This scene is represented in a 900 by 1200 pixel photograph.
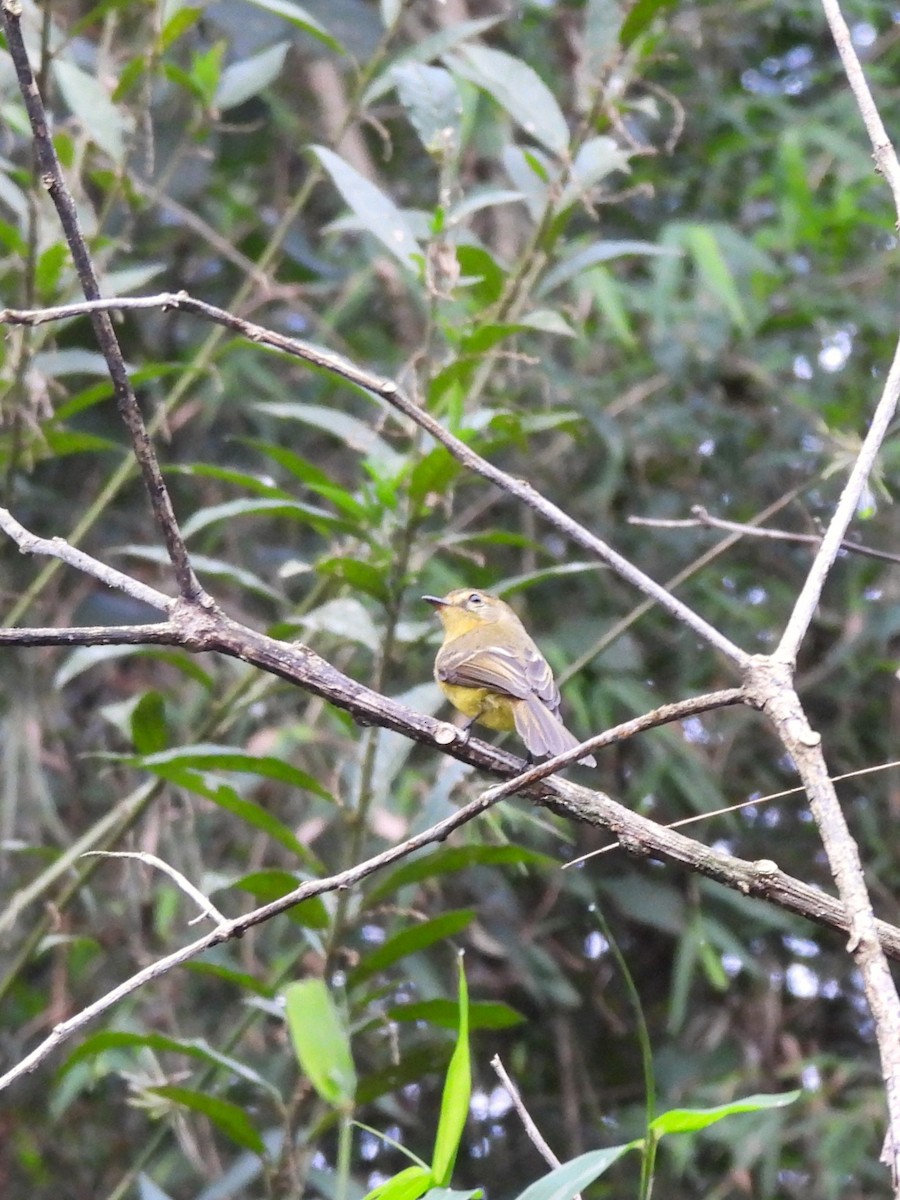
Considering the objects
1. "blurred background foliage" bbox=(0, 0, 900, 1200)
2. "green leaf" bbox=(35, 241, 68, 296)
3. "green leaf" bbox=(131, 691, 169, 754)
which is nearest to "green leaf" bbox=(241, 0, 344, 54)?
"blurred background foliage" bbox=(0, 0, 900, 1200)

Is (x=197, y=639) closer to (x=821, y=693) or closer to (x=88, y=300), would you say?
(x=88, y=300)

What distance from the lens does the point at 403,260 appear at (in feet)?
9.50

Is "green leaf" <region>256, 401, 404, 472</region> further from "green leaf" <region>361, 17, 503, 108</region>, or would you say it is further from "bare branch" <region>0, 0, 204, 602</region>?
"bare branch" <region>0, 0, 204, 602</region>

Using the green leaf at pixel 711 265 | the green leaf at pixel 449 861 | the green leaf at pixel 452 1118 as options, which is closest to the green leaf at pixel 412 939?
the green leaf at pixel 449 861

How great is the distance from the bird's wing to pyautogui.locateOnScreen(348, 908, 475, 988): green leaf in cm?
51

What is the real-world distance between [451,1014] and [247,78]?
2.16 metres

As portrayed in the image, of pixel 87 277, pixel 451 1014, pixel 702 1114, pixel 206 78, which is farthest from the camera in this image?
pixel 206 78

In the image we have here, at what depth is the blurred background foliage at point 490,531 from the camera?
11.2 ft

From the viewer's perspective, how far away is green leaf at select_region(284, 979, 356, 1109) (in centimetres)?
196

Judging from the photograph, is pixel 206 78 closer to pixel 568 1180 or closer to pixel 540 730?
pixel 540 730

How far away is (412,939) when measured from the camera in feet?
8.79

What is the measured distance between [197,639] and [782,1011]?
11.3 ft

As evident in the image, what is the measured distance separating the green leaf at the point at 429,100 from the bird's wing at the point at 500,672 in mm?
1028

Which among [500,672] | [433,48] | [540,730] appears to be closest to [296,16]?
[433,48]
